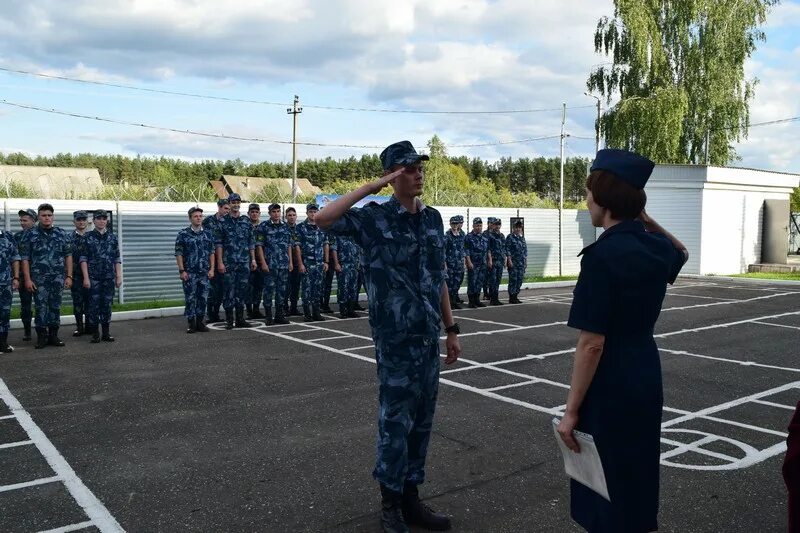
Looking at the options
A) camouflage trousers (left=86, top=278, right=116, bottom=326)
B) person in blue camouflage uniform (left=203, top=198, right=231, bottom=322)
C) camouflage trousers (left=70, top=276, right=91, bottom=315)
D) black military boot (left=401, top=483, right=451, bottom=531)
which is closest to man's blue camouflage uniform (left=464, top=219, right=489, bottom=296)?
person in blue camouflage uniform (left=203, top=198, right=231, bottom=322)

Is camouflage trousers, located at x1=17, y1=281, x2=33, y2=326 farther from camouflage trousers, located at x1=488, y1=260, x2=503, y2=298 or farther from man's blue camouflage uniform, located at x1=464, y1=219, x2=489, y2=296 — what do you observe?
camouflage trousers, located at x1=488, y1=260, x2=503, y2=298

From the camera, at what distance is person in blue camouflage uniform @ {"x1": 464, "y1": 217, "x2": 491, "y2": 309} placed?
51.4 ft

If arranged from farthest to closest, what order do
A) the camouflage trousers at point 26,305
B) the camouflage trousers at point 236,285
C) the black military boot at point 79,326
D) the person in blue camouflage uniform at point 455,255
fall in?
the person in blue camouflage uniform at point 455,255 < the camouflage trousers at point 236,285 < the black military boot at point 79,326 < the camouflage trousers at point 26,305

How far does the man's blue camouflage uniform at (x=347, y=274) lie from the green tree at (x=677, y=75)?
21804 millimetres

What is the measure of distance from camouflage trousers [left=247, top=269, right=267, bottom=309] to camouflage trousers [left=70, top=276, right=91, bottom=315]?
3011mm

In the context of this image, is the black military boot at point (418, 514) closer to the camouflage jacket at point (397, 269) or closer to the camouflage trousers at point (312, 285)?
the camouflage jacket at point (397, 269)

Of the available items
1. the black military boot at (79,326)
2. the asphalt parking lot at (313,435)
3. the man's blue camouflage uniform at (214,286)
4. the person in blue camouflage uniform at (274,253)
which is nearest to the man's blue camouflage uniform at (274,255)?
the person in blue camouflage uniform at (274,253)

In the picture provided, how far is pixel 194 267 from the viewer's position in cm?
1146

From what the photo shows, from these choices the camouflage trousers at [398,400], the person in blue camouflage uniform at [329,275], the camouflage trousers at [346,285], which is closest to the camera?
the camouflage trousers at [398,400]

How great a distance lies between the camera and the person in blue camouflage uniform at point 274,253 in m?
Result: 12.9

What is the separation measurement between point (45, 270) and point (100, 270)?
0.81 m

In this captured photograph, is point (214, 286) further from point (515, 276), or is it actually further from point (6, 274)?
point (515, 276)

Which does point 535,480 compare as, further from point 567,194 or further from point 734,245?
point 567,194

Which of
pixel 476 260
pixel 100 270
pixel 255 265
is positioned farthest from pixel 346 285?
pixel 100 270
